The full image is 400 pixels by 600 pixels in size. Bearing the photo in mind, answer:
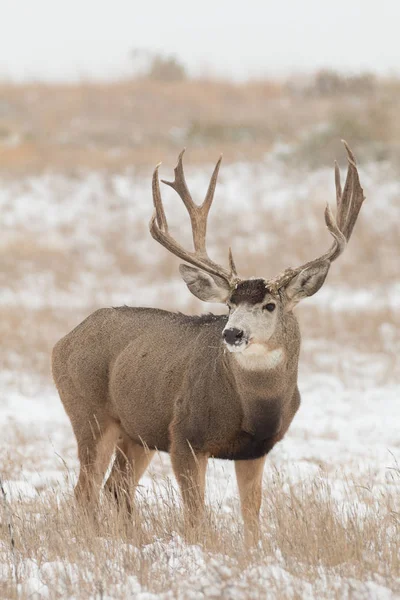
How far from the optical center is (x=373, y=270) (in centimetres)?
2316

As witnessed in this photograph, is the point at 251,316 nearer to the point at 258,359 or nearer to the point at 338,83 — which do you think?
the point at 258,359

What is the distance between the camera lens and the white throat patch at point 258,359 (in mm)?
5914

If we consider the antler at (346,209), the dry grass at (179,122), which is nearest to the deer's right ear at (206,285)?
the antler at (346,209)

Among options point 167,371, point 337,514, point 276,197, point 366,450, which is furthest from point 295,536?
point 276,197

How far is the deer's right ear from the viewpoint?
6.31 metres

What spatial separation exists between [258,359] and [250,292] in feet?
1.27

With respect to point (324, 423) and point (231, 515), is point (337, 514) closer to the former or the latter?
point (231, 515)

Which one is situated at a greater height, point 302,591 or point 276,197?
point 276,197

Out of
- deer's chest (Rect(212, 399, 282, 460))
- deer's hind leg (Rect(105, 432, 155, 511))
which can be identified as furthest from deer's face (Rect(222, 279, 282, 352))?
deer's hind leg (Rect(105, 432, 155, 511))

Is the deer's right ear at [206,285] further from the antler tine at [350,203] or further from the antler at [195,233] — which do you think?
the antler tine at [350,203]

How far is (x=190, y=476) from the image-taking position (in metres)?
5.89

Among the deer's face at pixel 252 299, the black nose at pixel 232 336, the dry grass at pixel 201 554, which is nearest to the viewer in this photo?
the dry grass at pixel 201 554

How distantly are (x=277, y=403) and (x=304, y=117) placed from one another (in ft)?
103

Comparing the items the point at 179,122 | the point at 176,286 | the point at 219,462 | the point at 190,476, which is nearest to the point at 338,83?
the point at 179,122
